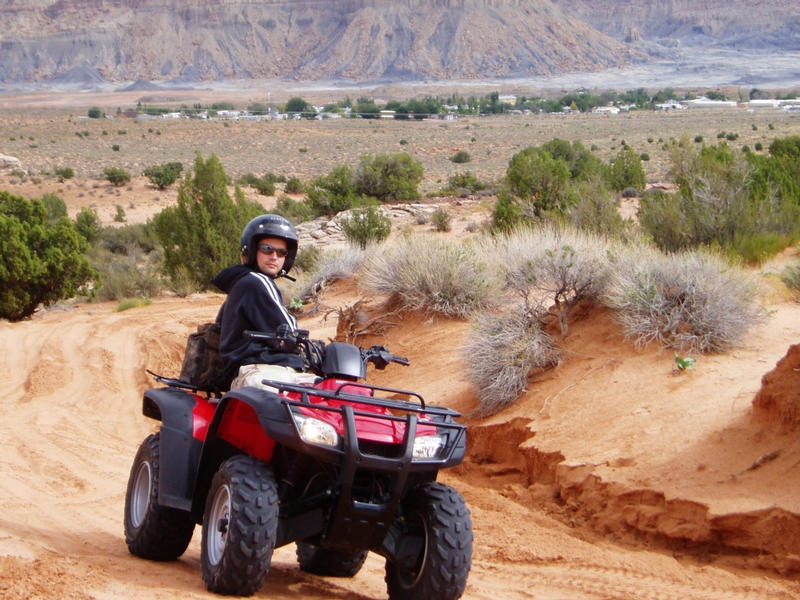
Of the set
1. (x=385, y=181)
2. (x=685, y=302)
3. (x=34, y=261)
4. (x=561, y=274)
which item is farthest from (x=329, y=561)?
(x=385, y=181)

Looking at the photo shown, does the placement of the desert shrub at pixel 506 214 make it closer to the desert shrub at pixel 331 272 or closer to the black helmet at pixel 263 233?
the desert shrub at pixel 331 272

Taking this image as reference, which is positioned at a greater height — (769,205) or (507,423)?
(769,205)

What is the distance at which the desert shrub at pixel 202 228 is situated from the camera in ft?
79.2

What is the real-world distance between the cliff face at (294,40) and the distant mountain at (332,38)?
168 millimetres

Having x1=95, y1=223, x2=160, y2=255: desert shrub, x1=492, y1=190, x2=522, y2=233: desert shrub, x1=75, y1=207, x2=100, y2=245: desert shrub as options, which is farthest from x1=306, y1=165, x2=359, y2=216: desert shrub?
x1=492, y1=190, x2=522, y2=233: desert shrub

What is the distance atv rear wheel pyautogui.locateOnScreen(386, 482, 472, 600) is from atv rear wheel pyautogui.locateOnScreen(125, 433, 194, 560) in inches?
56.4

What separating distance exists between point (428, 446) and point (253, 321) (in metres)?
1.36

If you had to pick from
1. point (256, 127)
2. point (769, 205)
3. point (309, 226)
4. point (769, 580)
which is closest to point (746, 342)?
point (769, 580)

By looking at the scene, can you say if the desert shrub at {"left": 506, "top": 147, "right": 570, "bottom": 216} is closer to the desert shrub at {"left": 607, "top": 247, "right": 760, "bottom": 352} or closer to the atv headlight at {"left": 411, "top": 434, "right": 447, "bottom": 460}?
the desert shrub at {"left": 607, "top": 247, "right": 760, "bottom": 352}

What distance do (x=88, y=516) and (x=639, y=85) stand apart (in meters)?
149

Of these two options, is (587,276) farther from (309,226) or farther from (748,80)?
(748,80)

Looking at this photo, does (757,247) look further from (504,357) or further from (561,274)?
(504,357)

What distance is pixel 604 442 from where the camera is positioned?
8.80 m

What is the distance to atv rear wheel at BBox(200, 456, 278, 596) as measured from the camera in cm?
502
